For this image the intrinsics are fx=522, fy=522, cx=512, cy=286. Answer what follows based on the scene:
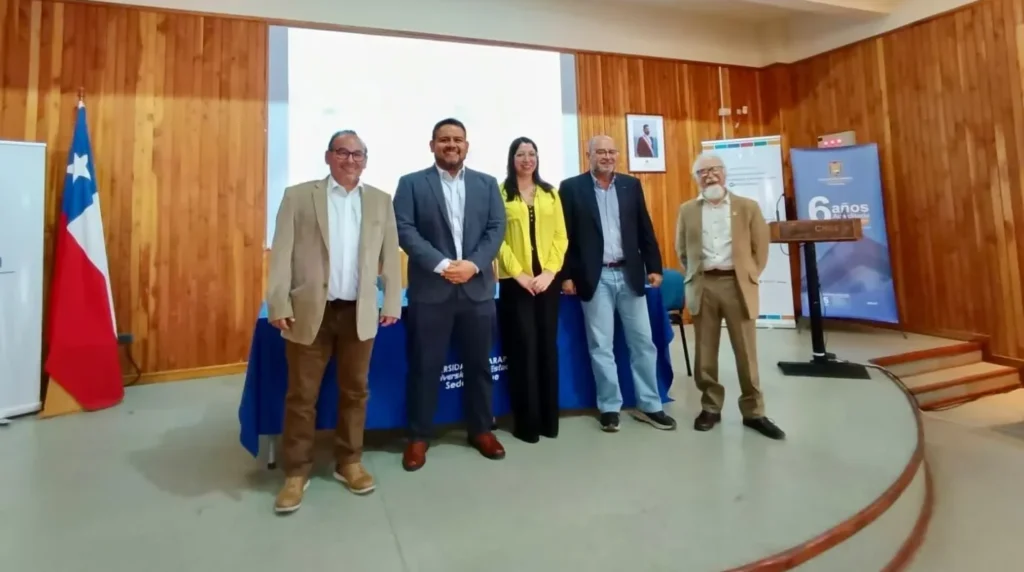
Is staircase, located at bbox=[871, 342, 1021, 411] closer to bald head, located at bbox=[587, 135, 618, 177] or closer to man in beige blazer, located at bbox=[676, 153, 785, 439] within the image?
man in beige blazer, located at bbox=[676, 153, 785, 439]

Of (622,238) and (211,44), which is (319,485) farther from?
(211,44)

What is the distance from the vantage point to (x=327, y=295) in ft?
6.21

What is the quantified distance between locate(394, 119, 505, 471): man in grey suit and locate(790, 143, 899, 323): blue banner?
3.75 m

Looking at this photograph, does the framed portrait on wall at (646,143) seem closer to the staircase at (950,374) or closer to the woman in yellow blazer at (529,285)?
the staircase at (950,374)

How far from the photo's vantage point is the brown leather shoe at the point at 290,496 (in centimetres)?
182

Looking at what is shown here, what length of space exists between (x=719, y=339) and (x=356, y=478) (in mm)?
1740

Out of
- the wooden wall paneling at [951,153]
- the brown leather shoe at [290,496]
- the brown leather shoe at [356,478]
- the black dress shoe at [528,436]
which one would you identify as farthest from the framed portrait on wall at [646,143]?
the brown leather shoe at [290,496]

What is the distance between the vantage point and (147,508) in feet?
6.18

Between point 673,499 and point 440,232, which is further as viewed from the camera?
point 440,232

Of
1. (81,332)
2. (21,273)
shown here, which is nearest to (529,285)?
(81,332)

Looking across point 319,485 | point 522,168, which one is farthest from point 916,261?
point 319,485

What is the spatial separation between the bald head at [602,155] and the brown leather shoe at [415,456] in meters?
1.51

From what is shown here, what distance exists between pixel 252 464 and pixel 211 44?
3307 mm

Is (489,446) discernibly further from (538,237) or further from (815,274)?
(815,274)
